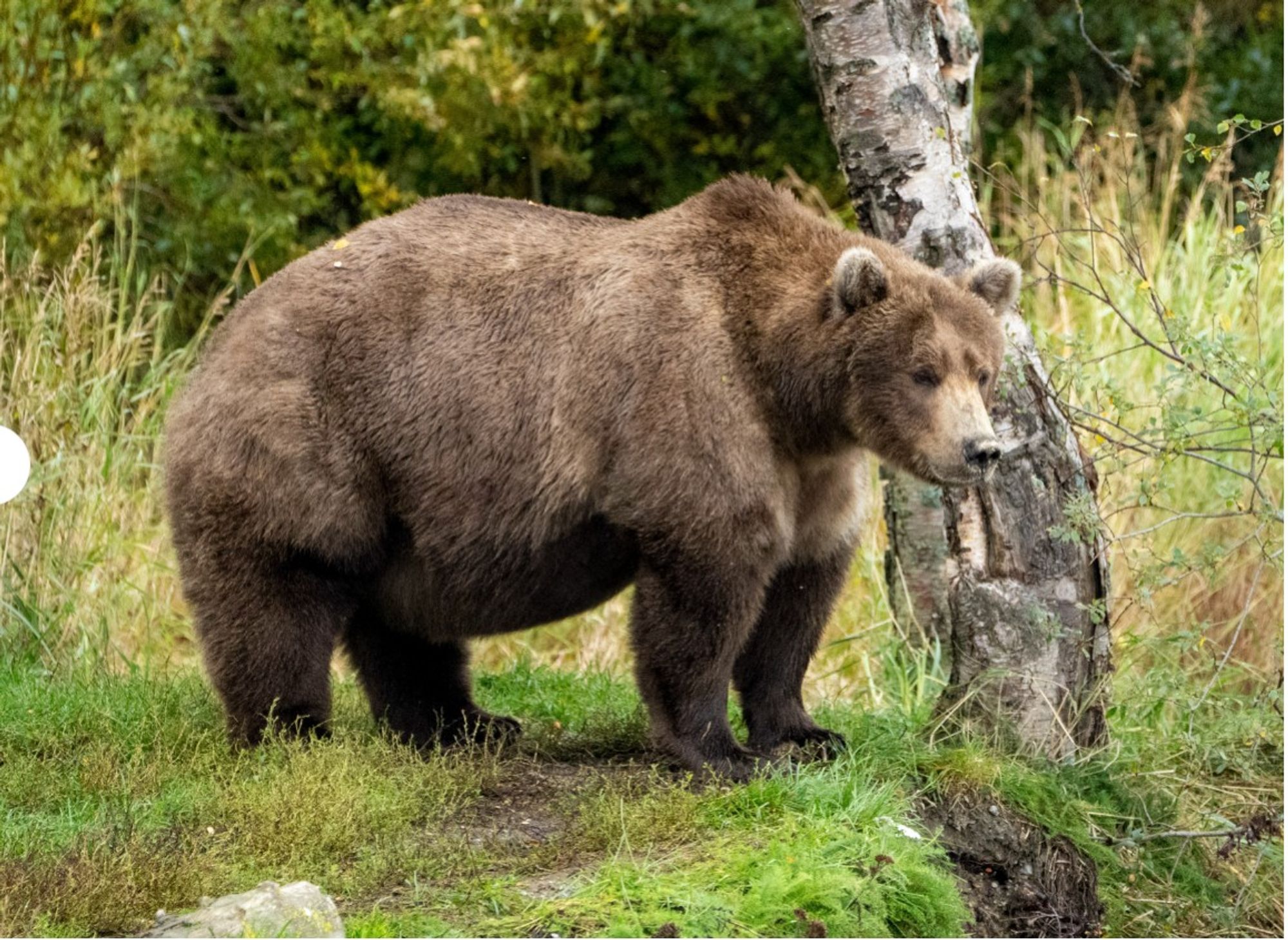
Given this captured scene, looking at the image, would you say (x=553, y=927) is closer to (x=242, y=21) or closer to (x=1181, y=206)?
(x=242, y=21)

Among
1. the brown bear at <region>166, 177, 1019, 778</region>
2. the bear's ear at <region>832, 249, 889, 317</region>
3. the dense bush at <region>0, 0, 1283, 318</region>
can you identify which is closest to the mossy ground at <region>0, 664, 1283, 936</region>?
the brown bear at <region>166, 177, 1019, 778</region>

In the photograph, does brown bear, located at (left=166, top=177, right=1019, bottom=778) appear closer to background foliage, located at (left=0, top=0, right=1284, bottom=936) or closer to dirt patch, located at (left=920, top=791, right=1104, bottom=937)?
background foliage, located at (left=0, top=0, right=1284, bottom=936)

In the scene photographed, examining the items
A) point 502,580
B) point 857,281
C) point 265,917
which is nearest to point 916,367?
point 857,281

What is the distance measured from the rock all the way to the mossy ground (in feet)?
0.57

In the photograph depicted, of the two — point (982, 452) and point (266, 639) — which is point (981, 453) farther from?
point (266, 639)

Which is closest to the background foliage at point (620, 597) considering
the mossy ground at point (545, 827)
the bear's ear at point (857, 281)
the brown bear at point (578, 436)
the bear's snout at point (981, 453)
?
the mossy ground at point (545, 827)

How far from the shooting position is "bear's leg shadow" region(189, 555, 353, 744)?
6887 millimetres

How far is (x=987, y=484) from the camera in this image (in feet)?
23.6

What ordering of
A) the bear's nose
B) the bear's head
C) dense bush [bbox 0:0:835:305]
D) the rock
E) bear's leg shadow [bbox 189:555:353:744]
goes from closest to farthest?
1. the rock
2. the bear's nose
3. the bear's head
4. bear's leg shadow [bbox 189:555:353:744]
5. dense bush [bbox 0:0:835:305]

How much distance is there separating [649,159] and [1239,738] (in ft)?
34.1

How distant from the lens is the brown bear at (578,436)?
6.40 metres

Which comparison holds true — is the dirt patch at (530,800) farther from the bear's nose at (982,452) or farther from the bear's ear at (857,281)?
the bear's ear at (857,281)

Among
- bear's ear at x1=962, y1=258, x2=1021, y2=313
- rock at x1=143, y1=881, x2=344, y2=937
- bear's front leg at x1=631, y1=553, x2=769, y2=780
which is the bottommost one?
rock at x1=143, y1=881, x2=344, y2=937

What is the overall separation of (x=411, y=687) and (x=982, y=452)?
2734mm
